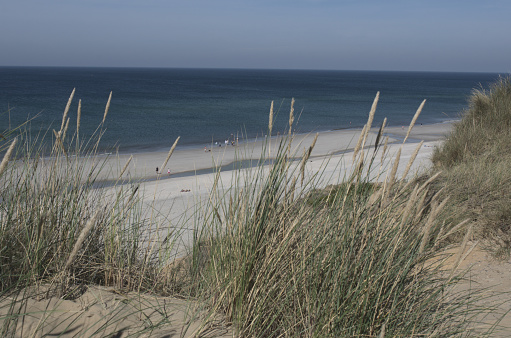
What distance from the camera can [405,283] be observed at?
1960 mm

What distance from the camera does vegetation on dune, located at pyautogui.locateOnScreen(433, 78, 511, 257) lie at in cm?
470

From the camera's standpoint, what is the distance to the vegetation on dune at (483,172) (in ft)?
15.4

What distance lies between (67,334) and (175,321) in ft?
1.48

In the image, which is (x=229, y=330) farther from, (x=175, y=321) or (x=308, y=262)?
(x=308, y=262)

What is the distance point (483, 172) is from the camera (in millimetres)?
5801

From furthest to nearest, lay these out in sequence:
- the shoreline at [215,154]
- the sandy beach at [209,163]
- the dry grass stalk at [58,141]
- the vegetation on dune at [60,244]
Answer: the shoreline at [215,154], the sandy beach at [209,163], the dry grass stalk at [58,141], the vegetation on dune at [60,244]

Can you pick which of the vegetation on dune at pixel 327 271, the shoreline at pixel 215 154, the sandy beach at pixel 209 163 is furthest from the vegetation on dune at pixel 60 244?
the shoreline at pixel 215 154

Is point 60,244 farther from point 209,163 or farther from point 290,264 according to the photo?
point 209,163

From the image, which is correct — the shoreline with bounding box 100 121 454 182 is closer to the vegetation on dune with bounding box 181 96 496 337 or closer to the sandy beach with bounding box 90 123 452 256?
the sandy beach with bounding box 90 123 452 256

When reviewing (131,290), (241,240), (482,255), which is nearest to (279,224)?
(241,240)

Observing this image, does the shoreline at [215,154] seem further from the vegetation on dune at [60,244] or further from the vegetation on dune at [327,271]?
the vegetation on dune at [327,271]

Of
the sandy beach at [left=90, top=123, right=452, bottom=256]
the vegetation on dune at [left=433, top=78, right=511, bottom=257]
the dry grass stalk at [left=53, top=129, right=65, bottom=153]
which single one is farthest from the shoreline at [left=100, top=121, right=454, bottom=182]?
the dry grass stalk at [left=53, top=129, right=65, bottom=153]

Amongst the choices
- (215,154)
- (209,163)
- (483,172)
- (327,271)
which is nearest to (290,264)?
(327,271)

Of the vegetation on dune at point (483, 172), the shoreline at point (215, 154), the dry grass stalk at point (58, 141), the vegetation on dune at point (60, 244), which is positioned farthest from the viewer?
the shoreline at point (215, 154)
